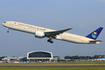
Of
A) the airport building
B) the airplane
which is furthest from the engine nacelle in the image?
the airport building

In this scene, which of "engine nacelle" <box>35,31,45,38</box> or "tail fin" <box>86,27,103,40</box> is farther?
"tail fin" <box>86,27,103,40</box>

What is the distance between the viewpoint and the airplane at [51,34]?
4594 cm

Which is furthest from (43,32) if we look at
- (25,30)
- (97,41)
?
(97,41)

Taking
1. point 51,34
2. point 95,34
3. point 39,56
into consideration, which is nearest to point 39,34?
point 51,34

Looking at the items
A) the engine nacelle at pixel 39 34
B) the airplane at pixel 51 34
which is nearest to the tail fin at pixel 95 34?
the airplane at pixel 51 34

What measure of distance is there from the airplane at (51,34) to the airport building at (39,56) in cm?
6785

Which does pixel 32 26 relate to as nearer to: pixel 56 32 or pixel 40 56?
pixel 56 32

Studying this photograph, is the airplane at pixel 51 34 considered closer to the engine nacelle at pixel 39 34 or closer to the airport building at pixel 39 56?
the engine nacelle at pixel 39 34

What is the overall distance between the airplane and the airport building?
67.8m

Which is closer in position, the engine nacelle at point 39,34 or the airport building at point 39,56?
the engine nacelle at point 39,34

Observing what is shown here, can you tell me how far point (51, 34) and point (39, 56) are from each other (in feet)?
246

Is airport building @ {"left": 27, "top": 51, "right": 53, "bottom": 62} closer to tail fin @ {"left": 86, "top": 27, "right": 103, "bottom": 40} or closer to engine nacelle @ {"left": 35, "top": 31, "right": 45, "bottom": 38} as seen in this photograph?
tail fin @ {"left": 86, "top": 27, "right": 103, "bottom": 40}

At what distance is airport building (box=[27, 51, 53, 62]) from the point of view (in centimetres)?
11592

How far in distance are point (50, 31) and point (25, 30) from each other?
705cm
